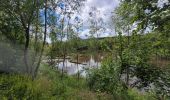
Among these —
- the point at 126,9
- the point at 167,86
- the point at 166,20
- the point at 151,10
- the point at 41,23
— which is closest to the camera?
A: the point at 166,20

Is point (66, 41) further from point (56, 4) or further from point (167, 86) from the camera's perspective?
point (167, 86)

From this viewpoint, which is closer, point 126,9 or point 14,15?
point 126,9

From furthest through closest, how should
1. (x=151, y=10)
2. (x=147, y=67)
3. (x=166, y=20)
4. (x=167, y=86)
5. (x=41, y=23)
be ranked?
1. (x=41, y=23)
2. (x=147, y=67)
3. (x=167, y=86)
4. (x=151, y=10)
5. (x=166, y=20)

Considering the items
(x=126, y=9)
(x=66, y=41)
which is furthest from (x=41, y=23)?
(x=66, y=41)

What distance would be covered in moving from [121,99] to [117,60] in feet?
7.12

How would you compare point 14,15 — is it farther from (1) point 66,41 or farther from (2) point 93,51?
(2) point 93,51

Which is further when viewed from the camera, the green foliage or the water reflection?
the water reflection

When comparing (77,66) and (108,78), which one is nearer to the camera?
(108,78)

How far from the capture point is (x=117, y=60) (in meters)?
14.8

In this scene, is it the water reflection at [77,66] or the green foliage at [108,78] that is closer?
the green foliage at [108,78]

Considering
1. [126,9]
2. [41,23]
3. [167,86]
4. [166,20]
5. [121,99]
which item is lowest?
[121,99]

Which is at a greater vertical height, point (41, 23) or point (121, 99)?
point (41, 23)

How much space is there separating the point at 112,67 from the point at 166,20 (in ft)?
38.8

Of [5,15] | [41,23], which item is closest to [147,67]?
[41,23]
